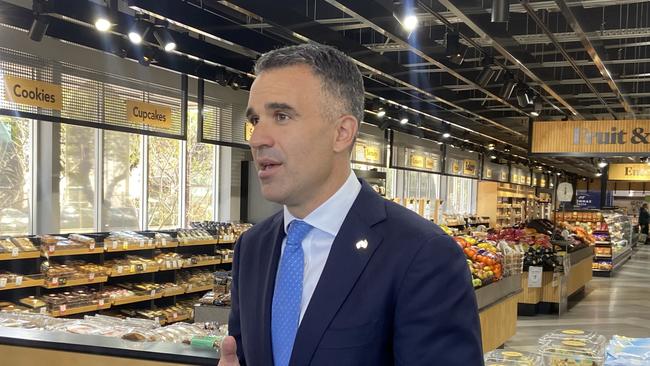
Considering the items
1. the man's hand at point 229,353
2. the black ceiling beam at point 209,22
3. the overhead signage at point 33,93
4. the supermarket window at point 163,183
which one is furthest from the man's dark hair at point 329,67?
the supermarket window at point 163,183

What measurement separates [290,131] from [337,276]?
0.30 meters

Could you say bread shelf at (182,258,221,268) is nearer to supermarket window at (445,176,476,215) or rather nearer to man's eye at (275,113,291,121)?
man's eye at (275,113,291,121)

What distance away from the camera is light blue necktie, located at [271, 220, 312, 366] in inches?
46.9

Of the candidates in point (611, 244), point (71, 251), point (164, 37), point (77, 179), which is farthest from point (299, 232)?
point (611, 244)

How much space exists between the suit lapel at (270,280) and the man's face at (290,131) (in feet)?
0.50

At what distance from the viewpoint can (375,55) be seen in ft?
21.5

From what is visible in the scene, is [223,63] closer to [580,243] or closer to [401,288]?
[401,288]

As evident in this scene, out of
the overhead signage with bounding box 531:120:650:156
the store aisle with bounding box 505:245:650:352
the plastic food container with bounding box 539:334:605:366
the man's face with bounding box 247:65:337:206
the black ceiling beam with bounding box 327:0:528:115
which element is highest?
the black ceiling beam with bounding box 327:0:528:115

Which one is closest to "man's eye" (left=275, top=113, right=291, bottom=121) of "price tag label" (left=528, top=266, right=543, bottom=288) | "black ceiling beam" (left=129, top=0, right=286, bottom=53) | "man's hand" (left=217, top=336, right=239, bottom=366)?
"man's hand" (left=217, top=336, right=239, bottom=366)

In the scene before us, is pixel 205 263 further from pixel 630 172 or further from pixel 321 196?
pixel 630 172

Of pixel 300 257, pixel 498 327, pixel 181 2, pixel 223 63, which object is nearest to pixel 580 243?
pixel 498 327

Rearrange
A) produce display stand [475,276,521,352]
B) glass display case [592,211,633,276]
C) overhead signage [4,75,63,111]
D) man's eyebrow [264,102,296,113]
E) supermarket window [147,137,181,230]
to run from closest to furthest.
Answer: man's eyebrow [264,102,296,113] < overhead signage [4,75,63,111] < produce display stand [475,276,521,352] < supermarket window [147,137,181,230] < glass display case [592,211,633,276]

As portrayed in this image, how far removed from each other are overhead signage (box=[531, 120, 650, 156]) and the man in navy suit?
7877 mm

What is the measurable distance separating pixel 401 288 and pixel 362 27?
641 cm
